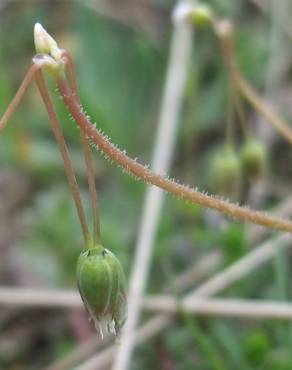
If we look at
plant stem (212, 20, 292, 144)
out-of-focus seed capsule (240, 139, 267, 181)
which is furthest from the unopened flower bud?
out-of-focus seed capsule (240, 139, 267, 181)

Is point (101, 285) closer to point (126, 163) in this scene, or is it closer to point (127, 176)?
point (126, 163)

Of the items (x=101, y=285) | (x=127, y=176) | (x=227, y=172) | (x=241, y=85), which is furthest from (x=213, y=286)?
(x=101, y=285)

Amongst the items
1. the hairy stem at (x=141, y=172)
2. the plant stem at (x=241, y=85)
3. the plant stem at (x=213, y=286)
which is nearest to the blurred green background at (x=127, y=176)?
the plant stem at (x=213, y=286)

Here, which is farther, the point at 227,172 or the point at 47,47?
the point at 227,172

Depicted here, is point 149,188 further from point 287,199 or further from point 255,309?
point 255,309

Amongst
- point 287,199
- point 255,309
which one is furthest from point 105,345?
point 287,199
